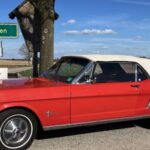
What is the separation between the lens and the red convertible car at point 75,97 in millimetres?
5719

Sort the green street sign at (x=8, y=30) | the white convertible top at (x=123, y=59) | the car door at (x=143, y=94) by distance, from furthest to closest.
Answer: the green street sign at (x=8, y=30)
the car door at (x=143, y=94)
the white convertible top at (x=123, y=59)

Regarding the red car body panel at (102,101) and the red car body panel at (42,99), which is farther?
the red car body panel at (102,101)

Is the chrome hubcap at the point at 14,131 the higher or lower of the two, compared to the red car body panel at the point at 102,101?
lower

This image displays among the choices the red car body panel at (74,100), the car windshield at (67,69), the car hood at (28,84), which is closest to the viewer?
the red car body panel at (74,100)

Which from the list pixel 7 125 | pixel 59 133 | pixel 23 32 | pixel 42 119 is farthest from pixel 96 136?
pixel 23 32

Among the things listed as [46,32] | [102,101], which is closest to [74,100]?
[102,101]

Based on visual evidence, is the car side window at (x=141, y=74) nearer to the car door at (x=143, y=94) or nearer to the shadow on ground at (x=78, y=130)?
the car door at (x=143, y=94)

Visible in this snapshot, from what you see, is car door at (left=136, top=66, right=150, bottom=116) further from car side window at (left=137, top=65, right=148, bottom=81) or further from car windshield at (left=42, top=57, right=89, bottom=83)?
car windshield at (left=42, top=57, right=89, bottom=83)

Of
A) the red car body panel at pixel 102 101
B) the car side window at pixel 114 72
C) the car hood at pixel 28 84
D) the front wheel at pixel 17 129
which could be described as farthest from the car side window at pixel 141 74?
the front wheel at pixel 17 129

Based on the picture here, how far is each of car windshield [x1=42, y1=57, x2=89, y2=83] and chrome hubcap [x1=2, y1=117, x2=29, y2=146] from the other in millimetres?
1096

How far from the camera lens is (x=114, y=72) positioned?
6852 millimetres

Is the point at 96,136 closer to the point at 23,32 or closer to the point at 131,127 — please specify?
the point at 131,127

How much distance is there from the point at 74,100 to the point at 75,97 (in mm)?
51

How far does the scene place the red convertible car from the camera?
5719mm
